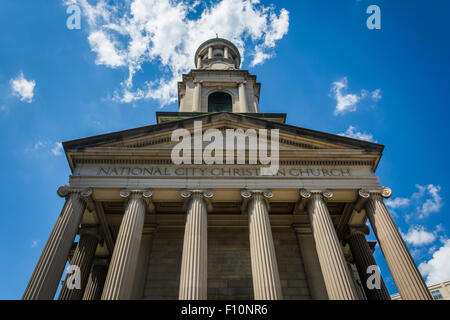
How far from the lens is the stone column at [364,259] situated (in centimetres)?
1848

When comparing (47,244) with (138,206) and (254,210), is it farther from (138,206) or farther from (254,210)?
Result: (254,210)

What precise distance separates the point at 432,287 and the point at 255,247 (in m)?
78.7

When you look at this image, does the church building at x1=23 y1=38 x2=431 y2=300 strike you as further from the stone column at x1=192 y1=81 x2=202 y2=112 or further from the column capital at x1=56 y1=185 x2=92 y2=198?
the stone column at x1=192 y1=81 x2=202 y2=112

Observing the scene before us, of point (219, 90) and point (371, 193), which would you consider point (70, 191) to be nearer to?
point (371, 193)

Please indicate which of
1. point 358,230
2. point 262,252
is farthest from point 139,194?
point 358,230

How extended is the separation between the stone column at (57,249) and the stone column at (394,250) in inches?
605

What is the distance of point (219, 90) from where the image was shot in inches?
1266

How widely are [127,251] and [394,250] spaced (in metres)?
12.9

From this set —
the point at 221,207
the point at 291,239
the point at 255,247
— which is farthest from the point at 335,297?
the point at 221,207

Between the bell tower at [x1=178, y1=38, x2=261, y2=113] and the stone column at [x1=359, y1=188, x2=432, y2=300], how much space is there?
49.3 feet

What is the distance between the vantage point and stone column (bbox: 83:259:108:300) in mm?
19797

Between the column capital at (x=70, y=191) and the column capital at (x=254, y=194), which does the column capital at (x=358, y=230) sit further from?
the column capital at (x=70, y=191)

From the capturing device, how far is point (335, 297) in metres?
13.8
